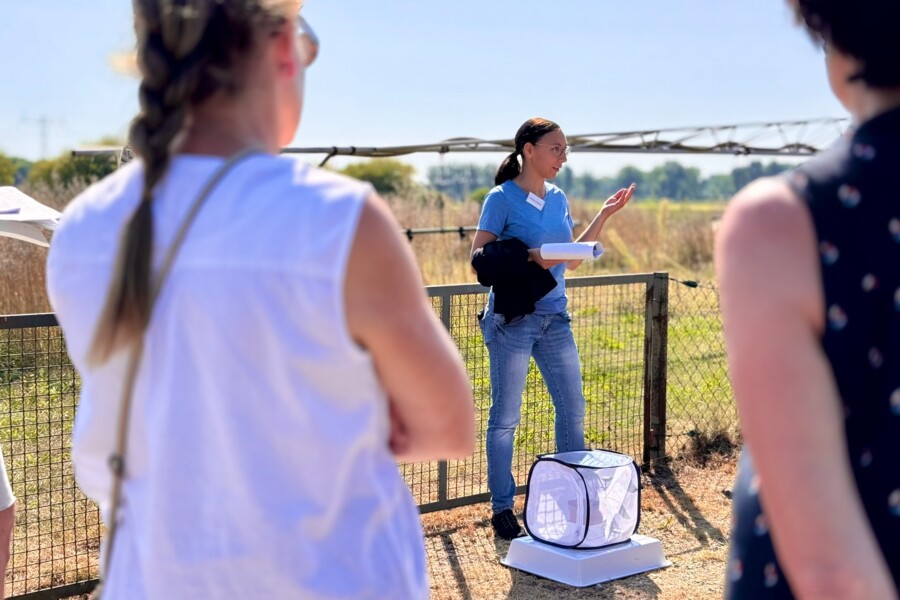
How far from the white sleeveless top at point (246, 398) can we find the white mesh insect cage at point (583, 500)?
10.5 ft

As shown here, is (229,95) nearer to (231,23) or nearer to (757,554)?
(231,23)

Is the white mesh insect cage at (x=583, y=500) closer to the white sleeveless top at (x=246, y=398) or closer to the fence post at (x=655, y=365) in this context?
the fence post at (x=655, y=365)

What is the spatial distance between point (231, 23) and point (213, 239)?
29 centimetres

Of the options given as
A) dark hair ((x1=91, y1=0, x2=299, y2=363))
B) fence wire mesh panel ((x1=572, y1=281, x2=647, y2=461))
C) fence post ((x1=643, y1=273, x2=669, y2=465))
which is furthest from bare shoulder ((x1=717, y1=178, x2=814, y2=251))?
fence post ((x1=643, y1=273, x2=669, y2=465))

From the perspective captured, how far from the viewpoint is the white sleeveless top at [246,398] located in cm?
118

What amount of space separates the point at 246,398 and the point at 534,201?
149 inches

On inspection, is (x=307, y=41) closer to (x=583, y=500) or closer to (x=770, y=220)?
(x=770, y=220)

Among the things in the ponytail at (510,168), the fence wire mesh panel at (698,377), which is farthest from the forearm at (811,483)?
the fence wire mesh panel at (698,377)

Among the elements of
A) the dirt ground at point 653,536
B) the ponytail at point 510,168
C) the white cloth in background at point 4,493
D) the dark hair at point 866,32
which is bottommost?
the dirt ground at point 653,536

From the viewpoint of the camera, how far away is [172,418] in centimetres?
123

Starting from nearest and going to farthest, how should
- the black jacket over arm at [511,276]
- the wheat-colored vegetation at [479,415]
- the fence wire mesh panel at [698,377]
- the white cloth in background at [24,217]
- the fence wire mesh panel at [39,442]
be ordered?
the white cloth in background at [24,217] → the fence wire mesh panel at [39,442] → the wheat-colored vegetation at [479,415] → the black jacket over arm at [511,276] → the fence wire mesh panel at [698,377]

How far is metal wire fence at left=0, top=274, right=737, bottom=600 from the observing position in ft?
13.2

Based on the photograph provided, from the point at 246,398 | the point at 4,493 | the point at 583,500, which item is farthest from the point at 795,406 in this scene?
the point at 583,500

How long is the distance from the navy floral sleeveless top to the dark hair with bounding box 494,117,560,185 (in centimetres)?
372
